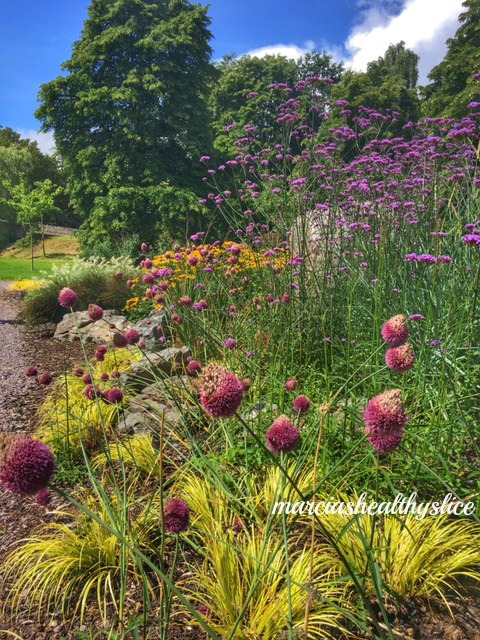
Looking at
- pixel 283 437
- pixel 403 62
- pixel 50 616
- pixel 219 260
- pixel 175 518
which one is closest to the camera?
pixel 283 437

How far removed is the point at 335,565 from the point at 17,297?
12.5 meters

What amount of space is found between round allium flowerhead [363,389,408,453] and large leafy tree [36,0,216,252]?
58.1 feet

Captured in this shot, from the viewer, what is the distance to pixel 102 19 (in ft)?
64.0

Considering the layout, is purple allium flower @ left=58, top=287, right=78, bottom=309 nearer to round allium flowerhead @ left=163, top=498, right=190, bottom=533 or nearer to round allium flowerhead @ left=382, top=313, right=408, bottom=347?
round allium flowerhead @ left=163, top=498, right=190, bottom=533

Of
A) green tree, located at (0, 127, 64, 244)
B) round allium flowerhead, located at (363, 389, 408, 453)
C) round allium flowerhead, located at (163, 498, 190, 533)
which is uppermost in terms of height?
green tree, located at (0, 127, 64, 244)

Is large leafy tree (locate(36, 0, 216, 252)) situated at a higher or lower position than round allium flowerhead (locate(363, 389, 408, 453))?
higher

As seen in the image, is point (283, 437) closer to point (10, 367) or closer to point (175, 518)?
point (175, 518)

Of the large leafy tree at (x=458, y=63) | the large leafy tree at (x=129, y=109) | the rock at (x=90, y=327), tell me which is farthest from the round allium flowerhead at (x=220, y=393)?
the large leafy tree at (x=458, y=63)

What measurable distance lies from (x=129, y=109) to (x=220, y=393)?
20.4m

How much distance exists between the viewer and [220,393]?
110cm

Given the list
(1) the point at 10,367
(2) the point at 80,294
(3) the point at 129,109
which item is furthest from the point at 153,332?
(3) the point at 129,109

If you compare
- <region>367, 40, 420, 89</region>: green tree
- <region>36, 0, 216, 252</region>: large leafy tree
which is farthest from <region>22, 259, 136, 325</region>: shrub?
<region>367, 40, 420, 89</region>: green tree

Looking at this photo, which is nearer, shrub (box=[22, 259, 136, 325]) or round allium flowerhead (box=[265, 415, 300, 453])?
round allium flowerhead (box=[265, 415, 300, 453])

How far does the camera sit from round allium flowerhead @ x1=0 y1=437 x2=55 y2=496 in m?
1.06
